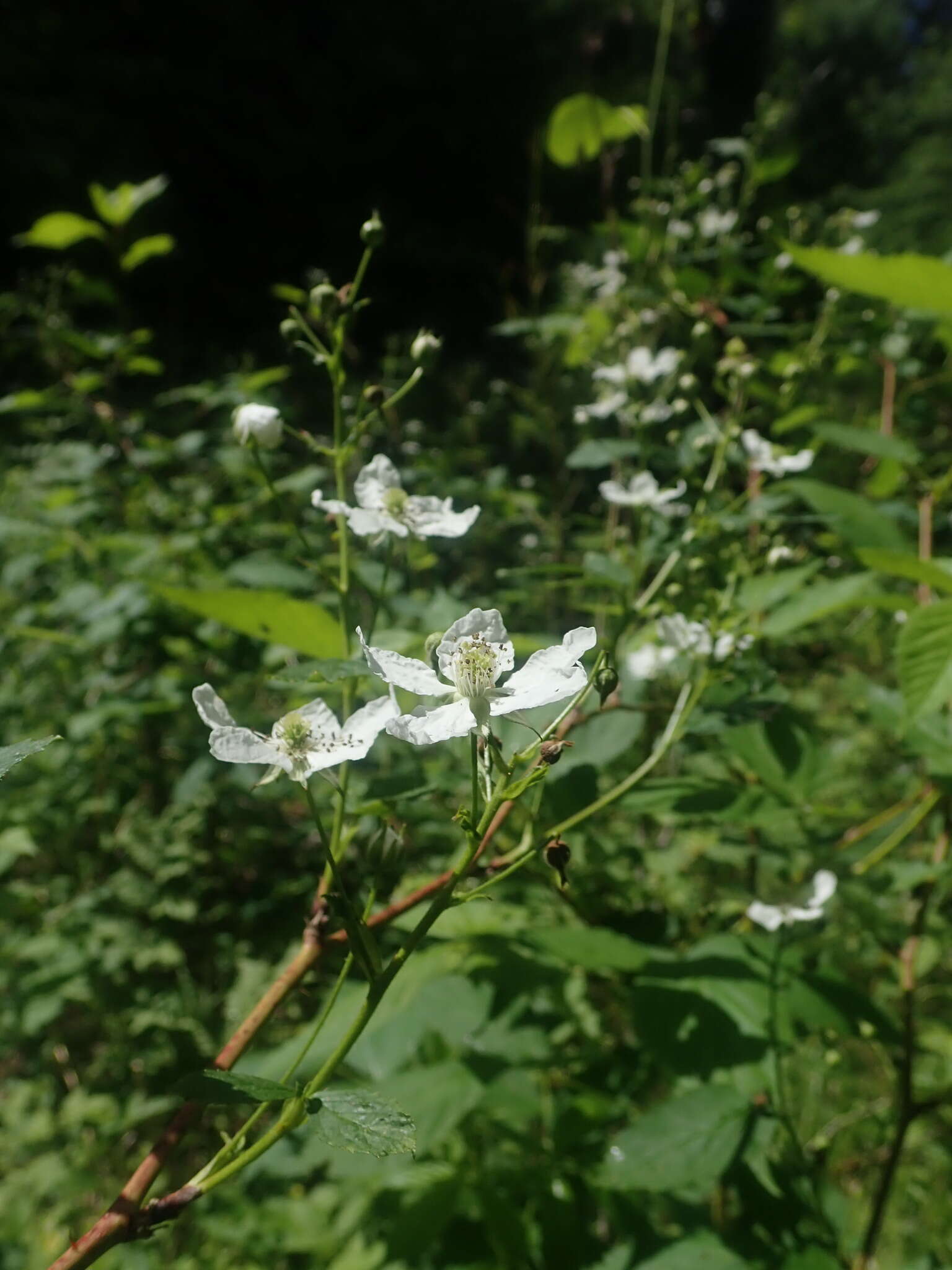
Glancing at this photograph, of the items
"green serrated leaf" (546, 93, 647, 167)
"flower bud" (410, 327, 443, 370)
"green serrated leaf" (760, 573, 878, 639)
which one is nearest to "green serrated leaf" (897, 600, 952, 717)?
"green serrated leaf" (760, 573, 878, 639)

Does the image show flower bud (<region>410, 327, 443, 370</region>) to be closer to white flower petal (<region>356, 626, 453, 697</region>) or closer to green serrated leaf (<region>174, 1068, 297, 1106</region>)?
white flower petal (<region>356, 626, 453, 697</region>)

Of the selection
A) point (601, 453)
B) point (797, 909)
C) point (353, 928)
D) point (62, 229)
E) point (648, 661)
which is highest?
point (62, 229)

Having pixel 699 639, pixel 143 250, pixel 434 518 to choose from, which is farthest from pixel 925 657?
pixel 143 250

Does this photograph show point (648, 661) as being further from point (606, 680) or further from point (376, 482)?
point (606, 680)

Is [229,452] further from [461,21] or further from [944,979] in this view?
[461,21]

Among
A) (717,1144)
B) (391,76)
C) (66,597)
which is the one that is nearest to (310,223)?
(391,76)

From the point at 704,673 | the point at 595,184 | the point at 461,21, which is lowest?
the point at 595,184

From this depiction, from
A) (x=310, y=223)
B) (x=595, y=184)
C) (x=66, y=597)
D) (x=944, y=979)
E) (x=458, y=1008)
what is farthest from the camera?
(x=310, y=223)

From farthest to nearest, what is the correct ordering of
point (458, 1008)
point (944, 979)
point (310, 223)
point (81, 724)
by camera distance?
point (310, 223)
point (944, 979)
point (81, 724)
point (458, 1008)
